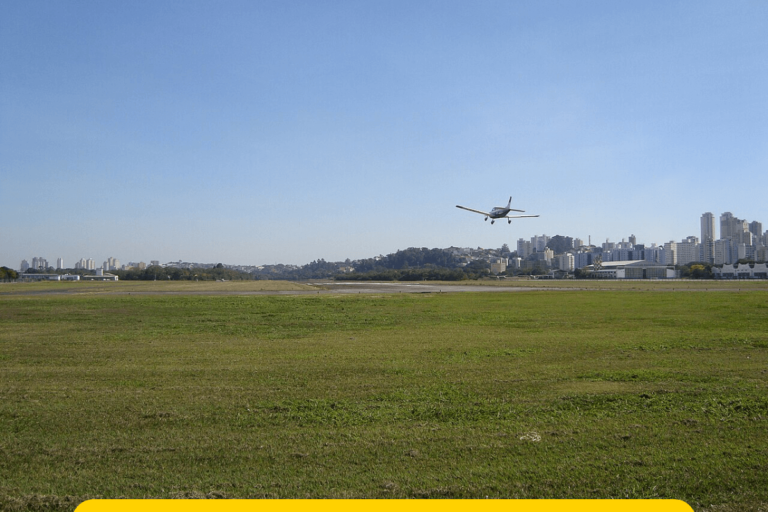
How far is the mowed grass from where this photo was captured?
543 cm

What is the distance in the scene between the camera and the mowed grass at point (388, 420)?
17.8 feet

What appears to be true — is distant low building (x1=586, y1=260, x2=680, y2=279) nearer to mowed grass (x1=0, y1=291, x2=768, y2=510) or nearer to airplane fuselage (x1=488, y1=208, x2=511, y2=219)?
airplane fuselage (x1=488, y1=208, x2=511, y2=219)

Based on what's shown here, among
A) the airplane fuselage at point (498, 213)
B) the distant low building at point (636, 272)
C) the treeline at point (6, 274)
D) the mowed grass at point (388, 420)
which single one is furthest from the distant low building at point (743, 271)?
the treeline at point (6, 274)

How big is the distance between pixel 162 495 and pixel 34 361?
9.89 metres

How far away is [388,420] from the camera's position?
768 cm

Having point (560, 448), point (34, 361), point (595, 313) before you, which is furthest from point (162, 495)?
point (595, 313)

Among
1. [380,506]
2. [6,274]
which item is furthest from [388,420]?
[6,274]

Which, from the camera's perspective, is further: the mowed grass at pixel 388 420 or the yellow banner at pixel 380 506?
the mowed grass at pixel 388 420

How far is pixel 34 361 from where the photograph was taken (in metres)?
13.0

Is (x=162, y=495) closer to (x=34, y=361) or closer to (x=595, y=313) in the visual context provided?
(x=34, y=361)

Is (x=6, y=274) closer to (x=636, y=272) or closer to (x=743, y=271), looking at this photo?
(x=636, y=272)

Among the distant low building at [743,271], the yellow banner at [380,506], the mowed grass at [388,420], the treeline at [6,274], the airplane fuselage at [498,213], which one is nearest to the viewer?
the yellow banner at [380,506]

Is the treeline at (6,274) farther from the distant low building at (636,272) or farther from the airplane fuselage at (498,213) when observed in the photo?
the distant low building at (636,272)

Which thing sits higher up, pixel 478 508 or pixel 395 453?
pixel 478 508
